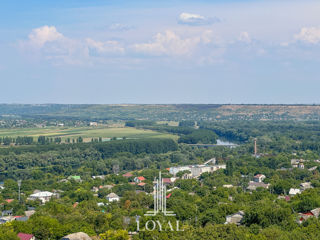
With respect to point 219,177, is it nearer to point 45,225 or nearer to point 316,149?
point 45,225

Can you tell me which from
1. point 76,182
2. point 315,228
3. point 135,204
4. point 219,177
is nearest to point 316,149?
point 219,177

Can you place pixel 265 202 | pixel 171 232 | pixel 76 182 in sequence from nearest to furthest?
1. pixel 171 232
2. pixel 265 202
3. pixel 76 182

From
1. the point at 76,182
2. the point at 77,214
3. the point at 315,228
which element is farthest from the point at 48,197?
the point at 315,228

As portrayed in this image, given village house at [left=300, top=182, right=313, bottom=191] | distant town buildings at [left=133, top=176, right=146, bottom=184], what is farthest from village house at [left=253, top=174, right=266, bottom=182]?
distant town buildings at [left=133, top=176, right=146, bottom=184]

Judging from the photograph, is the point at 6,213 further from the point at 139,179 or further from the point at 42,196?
the point at 139,179

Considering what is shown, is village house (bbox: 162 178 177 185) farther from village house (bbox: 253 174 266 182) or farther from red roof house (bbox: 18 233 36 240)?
red roof house (bbox: 18 233 36 240)

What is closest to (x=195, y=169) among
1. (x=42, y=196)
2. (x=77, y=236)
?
(x=42, y=196)

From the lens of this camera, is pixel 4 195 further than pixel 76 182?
No

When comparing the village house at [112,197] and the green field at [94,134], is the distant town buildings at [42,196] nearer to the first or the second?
the village house at [112,197]

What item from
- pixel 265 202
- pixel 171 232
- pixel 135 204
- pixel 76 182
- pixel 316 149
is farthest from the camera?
pixel 316 149

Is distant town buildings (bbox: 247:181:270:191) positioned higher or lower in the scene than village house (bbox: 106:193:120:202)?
higher
